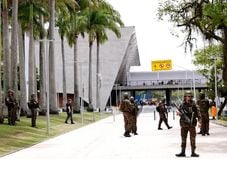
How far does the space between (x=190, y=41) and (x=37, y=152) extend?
1554 cm

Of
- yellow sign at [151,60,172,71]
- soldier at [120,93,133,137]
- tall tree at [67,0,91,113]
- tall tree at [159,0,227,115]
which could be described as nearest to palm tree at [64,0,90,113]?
tall tree at [67,0,91,113]

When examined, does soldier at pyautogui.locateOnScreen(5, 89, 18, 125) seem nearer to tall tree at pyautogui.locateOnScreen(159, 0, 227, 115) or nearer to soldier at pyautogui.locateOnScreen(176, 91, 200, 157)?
tall tree at pyautogui.locateOnScreen(159, 0, 227, 115)

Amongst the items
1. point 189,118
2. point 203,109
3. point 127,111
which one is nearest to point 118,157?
point 189,118

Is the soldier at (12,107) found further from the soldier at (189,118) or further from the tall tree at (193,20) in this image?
the soldier at (189,118)

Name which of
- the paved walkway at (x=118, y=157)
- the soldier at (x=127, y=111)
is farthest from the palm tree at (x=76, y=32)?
the paved walkway at (x=118, y=157)

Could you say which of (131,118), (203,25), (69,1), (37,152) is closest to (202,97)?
(131,118)

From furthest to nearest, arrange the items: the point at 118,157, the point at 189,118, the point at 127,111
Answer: the point at 127,111
the point at 118,157
the point at 189,118

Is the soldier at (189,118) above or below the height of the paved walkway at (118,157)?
above

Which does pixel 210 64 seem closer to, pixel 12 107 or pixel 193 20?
pixel 193 20

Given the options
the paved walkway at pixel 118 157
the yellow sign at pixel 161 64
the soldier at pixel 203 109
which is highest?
the yellow sign at pixel 161 64

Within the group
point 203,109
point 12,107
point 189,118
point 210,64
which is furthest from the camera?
point 210,64

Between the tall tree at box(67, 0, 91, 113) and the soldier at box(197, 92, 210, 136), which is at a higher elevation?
the tall tree at box(67, 0, 91, 113)

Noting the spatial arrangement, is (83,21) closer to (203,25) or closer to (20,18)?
(20,18)

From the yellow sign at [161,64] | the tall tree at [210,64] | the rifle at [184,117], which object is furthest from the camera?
the yellow sign at [161,64]
